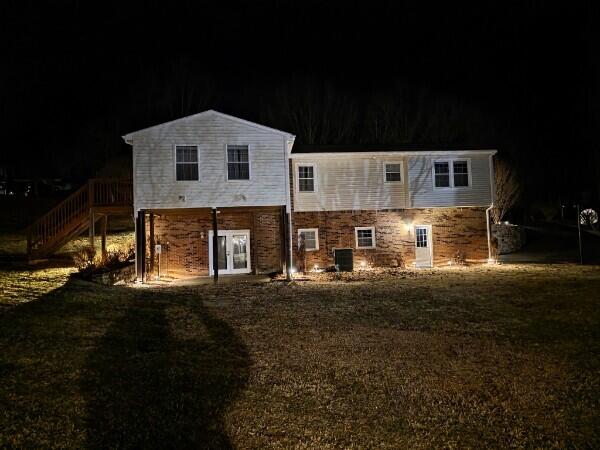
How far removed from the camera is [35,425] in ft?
14.0

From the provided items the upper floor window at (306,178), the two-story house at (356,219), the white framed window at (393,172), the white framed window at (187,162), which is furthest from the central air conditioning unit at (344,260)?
the white framed window at (187,162)

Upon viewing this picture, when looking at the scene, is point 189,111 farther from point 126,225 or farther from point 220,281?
point 220,281

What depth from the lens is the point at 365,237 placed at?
2050 cm

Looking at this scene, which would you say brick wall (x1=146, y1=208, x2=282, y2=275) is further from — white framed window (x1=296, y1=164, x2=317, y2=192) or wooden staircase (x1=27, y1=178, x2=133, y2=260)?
wooden staircase (x1=27, y1=178, x2=133, y2=260)

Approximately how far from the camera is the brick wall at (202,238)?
1956 cm

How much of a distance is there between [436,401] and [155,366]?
3.84m

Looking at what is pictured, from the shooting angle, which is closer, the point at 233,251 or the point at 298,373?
the point at 298,373

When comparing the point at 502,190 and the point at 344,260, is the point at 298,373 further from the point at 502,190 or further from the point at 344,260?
the point at 502,190

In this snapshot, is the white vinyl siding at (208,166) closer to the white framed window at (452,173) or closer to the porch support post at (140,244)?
the porch support post at (140,244)

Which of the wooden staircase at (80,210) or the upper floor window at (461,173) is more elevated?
the upper floor window at (461,173)

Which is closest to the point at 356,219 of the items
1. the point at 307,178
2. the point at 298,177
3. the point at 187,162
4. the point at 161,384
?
the point at 307,178

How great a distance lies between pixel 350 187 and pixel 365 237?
2488 mm

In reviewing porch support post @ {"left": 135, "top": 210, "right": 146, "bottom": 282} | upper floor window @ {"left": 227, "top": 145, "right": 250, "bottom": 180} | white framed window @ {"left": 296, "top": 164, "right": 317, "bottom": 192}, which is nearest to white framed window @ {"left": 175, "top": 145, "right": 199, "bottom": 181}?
upper floor window @ {"left": 227, "top": 145, "right": 250, "bottom": 180}

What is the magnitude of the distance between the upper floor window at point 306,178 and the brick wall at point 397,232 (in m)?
1.17
